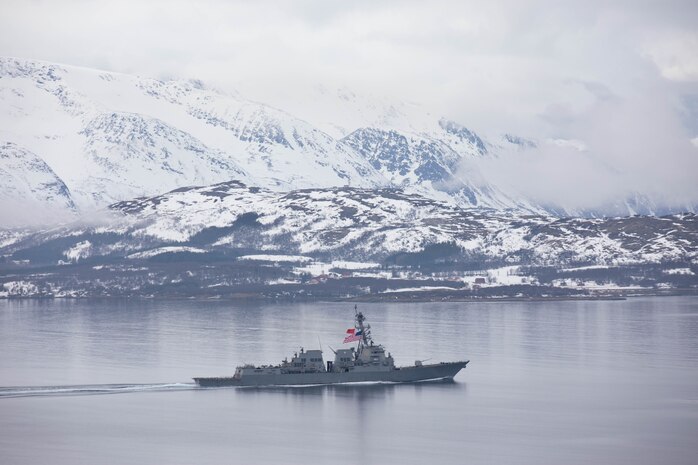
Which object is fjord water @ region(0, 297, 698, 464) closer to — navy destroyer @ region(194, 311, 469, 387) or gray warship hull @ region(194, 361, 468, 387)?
gray warship hull @ region(194, 361, 468, 387)

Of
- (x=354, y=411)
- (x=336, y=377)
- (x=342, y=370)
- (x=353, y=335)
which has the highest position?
(x=353, y=335)

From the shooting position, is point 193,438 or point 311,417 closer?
point 193,438

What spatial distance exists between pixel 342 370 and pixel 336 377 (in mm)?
1087

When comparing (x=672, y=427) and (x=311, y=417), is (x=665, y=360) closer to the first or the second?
(x=672, y=427)

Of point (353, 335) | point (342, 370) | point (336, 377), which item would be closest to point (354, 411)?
point (336, 377)

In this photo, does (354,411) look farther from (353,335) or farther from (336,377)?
(353,335)

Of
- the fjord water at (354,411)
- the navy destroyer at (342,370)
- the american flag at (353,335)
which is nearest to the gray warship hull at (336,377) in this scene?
the navy destroyer at (342,370)

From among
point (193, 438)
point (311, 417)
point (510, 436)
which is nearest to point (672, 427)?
point (510, 436)

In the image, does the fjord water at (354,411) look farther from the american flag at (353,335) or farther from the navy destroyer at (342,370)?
the american flag at (353,335)

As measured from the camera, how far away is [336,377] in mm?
139625

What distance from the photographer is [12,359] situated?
16175 cm

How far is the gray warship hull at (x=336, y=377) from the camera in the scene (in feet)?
453

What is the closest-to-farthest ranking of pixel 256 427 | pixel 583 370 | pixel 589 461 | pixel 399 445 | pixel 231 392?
pixel 589 461 < pixel 399 445 < pixel 256 427 < pixel 231 392 < pixel 583 370

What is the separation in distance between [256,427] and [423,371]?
3192cm
